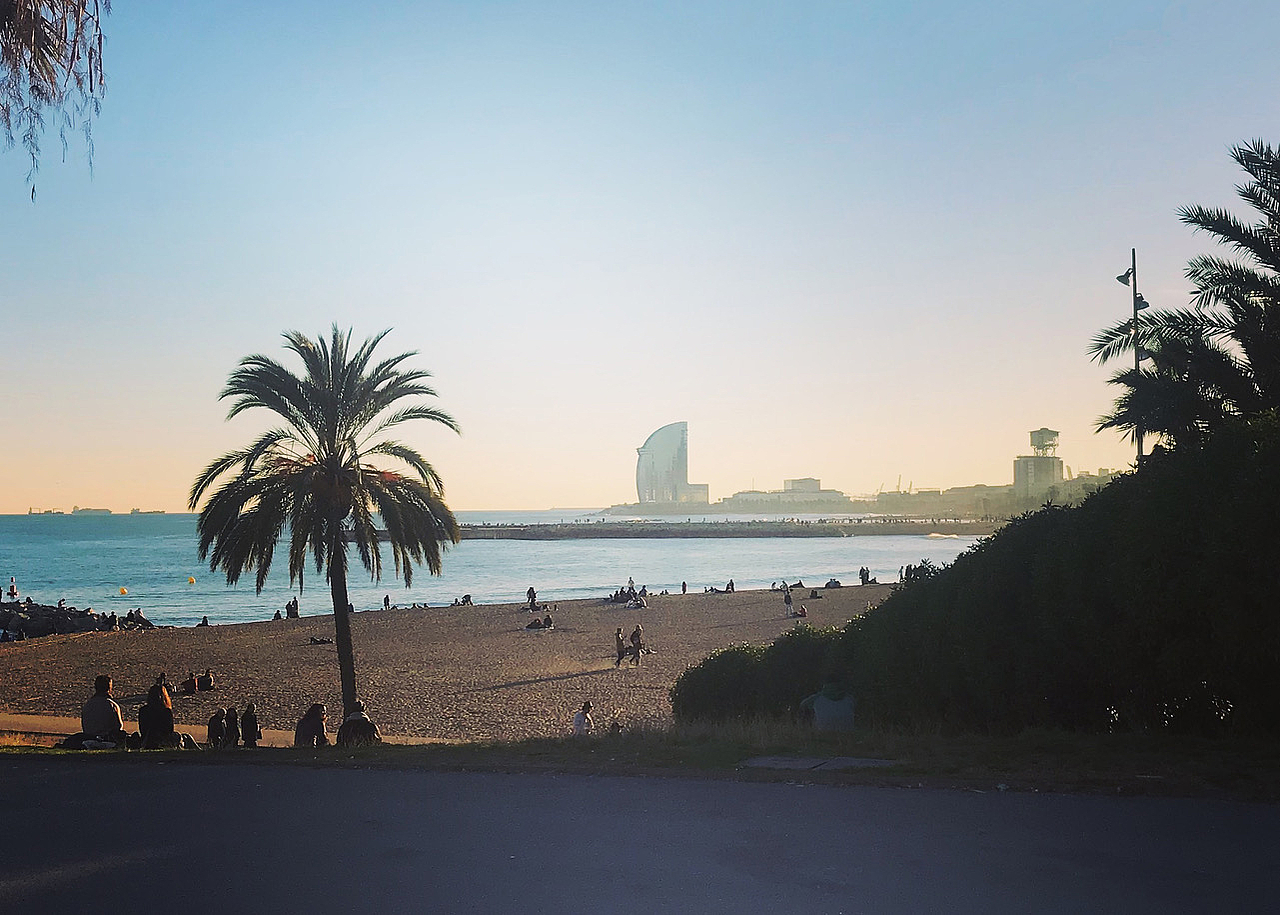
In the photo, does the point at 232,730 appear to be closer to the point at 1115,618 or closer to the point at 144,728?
the point at 144,728

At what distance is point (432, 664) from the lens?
3212cm

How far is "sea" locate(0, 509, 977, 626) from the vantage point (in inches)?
2655

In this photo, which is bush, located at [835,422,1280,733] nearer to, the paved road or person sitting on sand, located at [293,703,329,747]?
the paved road

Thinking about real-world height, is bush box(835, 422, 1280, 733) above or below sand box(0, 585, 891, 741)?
above

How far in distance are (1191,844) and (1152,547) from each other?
3561 mm

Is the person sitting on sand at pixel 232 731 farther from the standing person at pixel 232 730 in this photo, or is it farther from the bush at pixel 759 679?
the bush at pixel 759 679

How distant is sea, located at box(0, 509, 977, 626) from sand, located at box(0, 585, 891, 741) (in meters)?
4.64

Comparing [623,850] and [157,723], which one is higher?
[623,850]

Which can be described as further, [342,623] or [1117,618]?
[342,623]

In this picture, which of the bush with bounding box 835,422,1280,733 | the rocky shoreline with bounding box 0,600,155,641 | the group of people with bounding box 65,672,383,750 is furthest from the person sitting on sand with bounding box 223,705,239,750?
the rocky shoreline with bounding box 0,600,155,641

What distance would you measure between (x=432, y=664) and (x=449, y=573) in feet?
211

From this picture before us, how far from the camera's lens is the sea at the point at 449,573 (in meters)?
67.4

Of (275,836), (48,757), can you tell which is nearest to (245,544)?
(48,757)

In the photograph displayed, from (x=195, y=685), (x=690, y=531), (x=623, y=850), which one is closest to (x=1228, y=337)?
(x=623, y=850)
